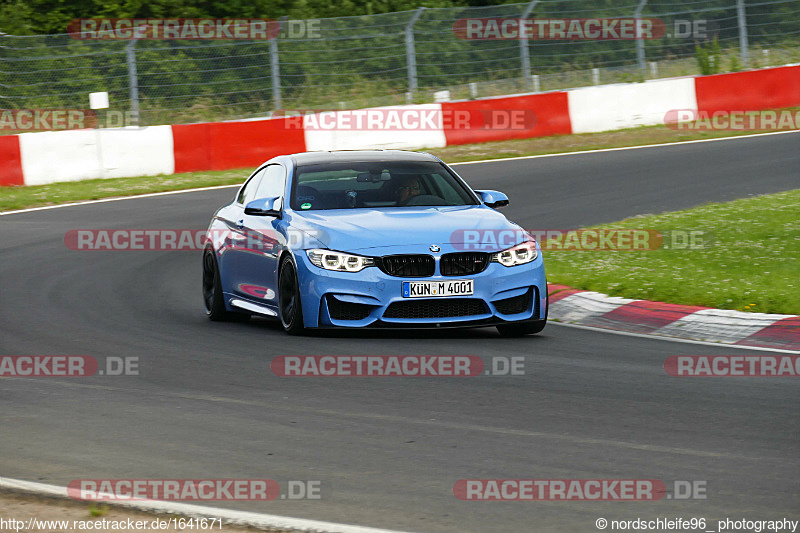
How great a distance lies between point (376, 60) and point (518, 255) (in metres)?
17.1

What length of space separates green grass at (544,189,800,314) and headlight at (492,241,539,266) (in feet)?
5.30

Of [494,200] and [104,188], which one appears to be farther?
[104,188]

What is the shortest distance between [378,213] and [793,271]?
12.4 feet

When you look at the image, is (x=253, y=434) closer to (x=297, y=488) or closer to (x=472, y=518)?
(x=297, y=488)

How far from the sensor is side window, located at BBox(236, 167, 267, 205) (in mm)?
11547

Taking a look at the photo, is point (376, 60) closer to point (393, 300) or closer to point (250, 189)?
point (250, 189)

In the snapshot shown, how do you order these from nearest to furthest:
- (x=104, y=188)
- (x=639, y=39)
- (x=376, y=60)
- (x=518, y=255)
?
(x=518, y=255) → (x=104, y=188) → (x=376, y=60) → (x=639, y=39)

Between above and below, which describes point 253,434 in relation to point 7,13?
below

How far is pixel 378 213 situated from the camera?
33.2 feet

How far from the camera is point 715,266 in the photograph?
11891 millimetres

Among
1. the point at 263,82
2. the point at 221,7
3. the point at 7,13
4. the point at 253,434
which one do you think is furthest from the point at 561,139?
the point at 253,434

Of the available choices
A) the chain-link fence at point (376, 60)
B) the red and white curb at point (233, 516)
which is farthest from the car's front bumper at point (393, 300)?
the chain-link fence at point (376, 60)

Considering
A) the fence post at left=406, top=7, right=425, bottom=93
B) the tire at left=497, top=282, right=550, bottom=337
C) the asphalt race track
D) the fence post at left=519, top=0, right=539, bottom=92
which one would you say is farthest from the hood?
the fence post at left=519, top=0, right=539, bottom=92

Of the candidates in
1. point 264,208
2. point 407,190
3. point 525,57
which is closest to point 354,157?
point 407,190
